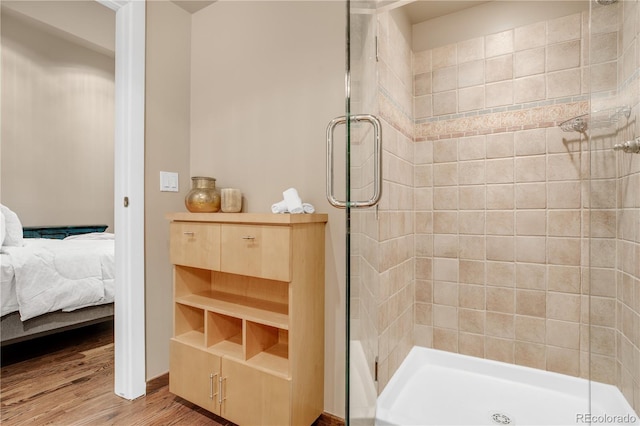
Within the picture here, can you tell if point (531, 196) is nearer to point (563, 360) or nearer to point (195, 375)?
point (563, 360)

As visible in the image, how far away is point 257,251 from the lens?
1.42 m

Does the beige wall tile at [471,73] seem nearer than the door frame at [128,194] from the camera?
No

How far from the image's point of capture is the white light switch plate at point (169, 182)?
1.86 meters

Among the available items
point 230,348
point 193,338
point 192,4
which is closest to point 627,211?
point 230,348

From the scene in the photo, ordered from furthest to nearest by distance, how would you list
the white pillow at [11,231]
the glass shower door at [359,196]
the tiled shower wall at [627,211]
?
the white pillow at [11,231] < the tiled shower wall at [627,211] < the glass shower door at [359,196]

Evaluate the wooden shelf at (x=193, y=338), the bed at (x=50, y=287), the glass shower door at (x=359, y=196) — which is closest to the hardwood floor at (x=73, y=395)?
the bed at (x=50, y=287)

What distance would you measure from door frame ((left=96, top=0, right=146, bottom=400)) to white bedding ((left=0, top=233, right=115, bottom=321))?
0.72 metres

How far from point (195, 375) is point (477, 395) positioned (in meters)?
1.43

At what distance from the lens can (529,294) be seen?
5.82 ft

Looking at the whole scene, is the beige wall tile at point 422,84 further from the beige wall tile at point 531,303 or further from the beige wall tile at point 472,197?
the beige wall tile at point 531,303

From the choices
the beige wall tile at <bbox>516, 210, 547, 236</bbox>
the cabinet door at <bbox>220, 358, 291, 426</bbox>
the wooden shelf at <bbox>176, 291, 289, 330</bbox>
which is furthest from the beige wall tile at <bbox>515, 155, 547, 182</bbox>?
the cabinet door at <bbox>220, 358, 291, 426</bbox>

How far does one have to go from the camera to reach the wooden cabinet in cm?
135

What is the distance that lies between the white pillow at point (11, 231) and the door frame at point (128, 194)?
5.20 ft

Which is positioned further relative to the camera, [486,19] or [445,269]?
[445,269]
